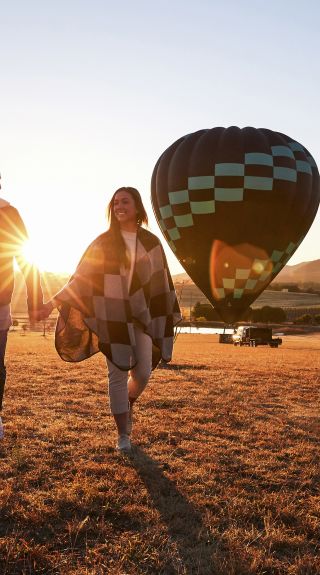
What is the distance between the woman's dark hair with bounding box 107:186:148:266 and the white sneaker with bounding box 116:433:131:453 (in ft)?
5.53

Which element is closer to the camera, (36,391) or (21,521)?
(21,521)

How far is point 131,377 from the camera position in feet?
18.4

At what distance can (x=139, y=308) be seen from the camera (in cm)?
534

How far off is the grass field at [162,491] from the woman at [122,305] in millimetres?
745

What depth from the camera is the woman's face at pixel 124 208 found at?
536cm

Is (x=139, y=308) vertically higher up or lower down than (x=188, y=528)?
higher up

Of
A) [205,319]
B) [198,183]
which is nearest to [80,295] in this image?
[198,183]

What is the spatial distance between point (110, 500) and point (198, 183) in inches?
569

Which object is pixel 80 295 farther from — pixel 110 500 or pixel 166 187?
pixel 166 187

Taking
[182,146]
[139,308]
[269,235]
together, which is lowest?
[139,308]

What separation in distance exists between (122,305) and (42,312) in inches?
30.2

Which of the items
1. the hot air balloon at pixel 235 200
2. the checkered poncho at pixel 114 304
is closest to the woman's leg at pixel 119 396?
the checkered poncho at pixel 114 304

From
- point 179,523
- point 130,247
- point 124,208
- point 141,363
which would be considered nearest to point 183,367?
point 141,363

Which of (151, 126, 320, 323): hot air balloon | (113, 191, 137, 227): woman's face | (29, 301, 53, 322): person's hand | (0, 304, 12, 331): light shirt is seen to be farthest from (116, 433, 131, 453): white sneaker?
(151, 126, 320, 323): hot air balloon
